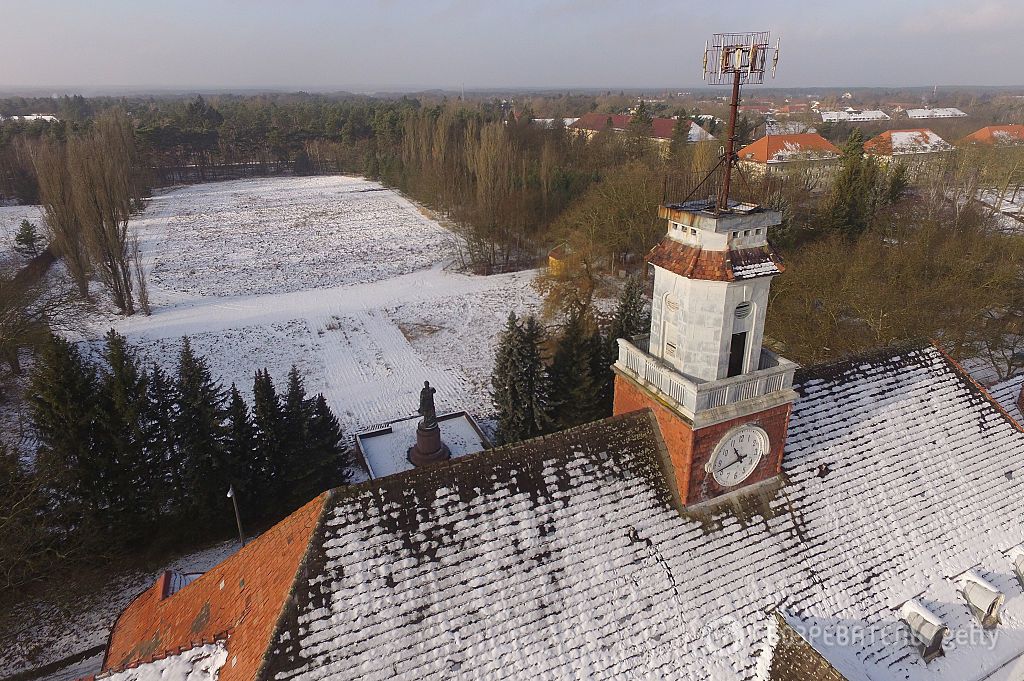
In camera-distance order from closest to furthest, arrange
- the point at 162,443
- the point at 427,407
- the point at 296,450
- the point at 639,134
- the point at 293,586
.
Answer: the point at 293,586, the point at 162,443, the point at 296,450, the point at 427,407, the point at 639,134

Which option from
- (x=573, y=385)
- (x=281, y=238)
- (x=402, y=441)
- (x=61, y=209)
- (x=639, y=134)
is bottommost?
(x=281, y=238)

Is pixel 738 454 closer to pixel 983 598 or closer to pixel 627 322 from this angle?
pixel 983 598

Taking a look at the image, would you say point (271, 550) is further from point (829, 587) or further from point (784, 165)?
point (784, 165)

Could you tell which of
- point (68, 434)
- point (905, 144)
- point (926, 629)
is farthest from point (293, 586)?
point (905, 144)

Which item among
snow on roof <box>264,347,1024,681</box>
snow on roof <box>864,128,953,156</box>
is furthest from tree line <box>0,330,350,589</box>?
snow on roof <box>864,128,953,156</box>

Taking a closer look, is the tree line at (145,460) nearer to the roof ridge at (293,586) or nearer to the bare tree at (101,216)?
the roof ridge at (293,586)

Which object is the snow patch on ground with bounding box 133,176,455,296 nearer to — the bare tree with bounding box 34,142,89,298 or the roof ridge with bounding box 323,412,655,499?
the bare tree with bounding box 34,142,89,298

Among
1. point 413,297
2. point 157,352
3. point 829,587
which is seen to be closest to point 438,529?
point 829,587
